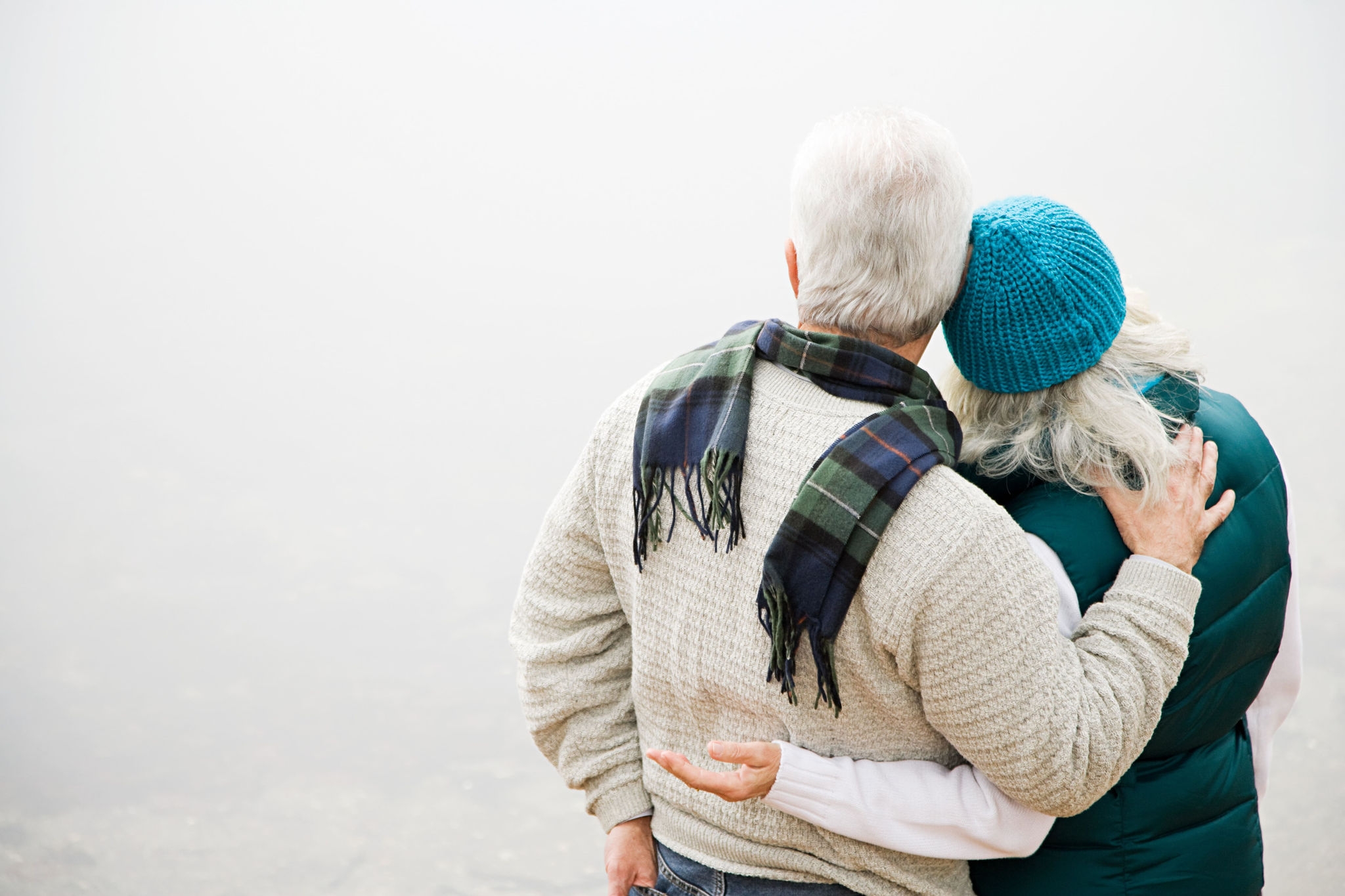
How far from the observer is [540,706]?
3.65ft

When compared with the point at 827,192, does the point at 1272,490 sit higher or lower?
lower

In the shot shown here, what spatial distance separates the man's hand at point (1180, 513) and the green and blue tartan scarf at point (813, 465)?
0.19m

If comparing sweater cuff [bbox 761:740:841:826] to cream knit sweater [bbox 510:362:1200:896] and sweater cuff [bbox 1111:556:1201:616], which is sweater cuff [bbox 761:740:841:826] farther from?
sweater cuff [bbox 1111:556:1201:616]

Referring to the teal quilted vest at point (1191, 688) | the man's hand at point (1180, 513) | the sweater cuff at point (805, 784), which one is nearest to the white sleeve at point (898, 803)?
the sweater cuff at point (805, 784)

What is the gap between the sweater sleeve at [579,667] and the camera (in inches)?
43.3

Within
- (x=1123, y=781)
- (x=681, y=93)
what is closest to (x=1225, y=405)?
(x=1123, y=781)

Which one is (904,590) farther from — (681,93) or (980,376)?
(681,93)

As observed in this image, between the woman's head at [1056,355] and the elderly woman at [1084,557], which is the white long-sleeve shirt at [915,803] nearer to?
the elderly woman at [1084,557]

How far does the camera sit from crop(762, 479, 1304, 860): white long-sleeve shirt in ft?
2.94

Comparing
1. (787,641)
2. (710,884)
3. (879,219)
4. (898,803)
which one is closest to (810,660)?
(787,641)

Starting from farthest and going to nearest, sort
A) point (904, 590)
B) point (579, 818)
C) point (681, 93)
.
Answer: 1. point (681, 93)
2. point (579, 818)
3. point (904, 590)

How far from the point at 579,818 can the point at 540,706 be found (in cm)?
204

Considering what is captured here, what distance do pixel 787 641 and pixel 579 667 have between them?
0.34 metres

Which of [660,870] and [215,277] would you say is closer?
[660,870]
